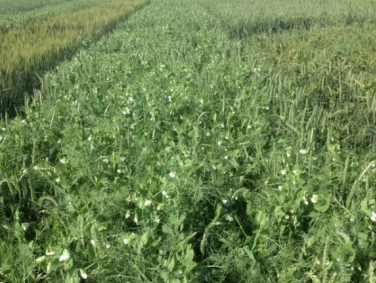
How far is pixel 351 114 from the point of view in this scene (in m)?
4.24

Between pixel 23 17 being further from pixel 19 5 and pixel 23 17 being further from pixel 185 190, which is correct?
pixel 185 190

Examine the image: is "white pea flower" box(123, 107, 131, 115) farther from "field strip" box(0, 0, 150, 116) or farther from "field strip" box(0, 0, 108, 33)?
"field strip" box(0, 0, 108, 33)

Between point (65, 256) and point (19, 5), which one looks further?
point (19, 5)

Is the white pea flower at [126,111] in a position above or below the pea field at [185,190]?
above

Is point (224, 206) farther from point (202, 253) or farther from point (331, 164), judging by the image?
point (331, 164)

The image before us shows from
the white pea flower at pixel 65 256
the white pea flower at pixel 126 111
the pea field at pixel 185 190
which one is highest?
the white pea flower at pixel 126 111

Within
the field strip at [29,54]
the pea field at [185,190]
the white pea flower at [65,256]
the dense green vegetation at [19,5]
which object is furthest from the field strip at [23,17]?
the white pea flower at [65,256]

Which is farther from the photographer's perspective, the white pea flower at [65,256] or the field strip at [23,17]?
the field strip at [23,17]

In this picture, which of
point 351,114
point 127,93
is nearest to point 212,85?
point 127,93

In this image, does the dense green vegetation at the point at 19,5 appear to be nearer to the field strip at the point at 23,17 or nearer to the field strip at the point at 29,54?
the field strip at the point at 23,17

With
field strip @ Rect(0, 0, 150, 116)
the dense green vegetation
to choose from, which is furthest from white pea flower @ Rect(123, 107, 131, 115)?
the dense green vegetation

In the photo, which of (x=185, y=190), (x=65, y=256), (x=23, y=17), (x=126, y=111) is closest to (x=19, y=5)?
(x=23, y=17)

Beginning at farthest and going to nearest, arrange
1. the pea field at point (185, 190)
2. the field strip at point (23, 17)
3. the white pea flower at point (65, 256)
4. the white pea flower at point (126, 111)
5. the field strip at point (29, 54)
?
1. the field strip at point (23, 17)
2. the field strip at point (29, 54)
3. the white pea flower at point (126, 111)
4. the pea field at point (185, 190)
5. the white pea flower at point (65, 256)

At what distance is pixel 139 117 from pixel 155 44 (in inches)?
154
